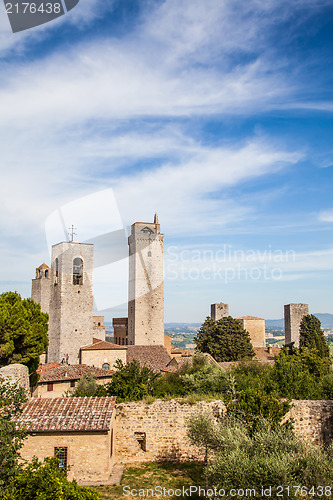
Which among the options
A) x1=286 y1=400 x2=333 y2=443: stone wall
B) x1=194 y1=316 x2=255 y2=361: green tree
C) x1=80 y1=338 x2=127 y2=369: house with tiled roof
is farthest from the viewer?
x1=194 y1=316 x2=255 y2=361: green tree

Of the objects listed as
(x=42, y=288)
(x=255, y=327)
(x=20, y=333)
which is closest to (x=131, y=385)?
(x=20, y=333)

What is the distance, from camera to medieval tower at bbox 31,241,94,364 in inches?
1426

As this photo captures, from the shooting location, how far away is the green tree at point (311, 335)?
42.6m

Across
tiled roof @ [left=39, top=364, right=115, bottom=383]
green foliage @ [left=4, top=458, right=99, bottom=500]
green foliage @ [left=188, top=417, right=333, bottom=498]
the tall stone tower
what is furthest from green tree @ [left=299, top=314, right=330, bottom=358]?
green foliage @ [left=4, top=458, right=99, bottom=500]

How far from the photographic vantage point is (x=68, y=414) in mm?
13586

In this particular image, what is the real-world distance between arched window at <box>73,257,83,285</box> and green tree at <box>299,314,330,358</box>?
79.2ft

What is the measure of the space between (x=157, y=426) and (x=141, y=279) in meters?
34.1

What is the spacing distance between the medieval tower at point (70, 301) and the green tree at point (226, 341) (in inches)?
442

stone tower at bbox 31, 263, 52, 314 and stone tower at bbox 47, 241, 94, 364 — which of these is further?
stone tower at bbox 31, 263, 52, 314

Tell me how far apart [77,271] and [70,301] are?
289 cm

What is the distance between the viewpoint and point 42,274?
46.2m

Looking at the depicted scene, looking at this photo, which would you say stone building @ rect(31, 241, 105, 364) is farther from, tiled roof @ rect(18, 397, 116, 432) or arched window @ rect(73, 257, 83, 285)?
tiled roof @ rect(18, 397, 116, 432)

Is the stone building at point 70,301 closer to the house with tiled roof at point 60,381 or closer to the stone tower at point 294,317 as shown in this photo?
the house with tiled roof at point 60,381

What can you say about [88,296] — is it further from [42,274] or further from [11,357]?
[11,357]
